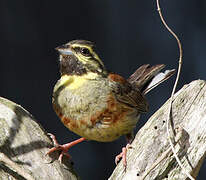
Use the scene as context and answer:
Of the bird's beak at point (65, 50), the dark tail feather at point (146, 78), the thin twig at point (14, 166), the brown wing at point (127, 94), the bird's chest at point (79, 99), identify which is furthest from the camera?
the dark tail feather at point (146, 78)

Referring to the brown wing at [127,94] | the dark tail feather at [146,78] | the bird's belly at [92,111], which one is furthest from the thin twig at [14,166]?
the dark tail feather at [146,78]

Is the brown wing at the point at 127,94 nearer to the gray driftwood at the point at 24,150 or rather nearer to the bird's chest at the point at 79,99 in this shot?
the bird's chest at the point at 79,99

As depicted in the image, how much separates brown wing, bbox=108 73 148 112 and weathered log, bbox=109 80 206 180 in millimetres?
938

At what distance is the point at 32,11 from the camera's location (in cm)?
554

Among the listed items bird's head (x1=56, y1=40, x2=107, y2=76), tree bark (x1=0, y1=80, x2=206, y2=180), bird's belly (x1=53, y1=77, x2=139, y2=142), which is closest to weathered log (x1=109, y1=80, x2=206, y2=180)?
tree bark (x1=0, y1=80, x2=206, y2=180)

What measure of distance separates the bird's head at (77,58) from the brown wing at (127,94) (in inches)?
10.7

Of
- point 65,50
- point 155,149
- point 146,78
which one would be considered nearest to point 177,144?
point 155,149

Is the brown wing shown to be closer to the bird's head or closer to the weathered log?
the bird's head

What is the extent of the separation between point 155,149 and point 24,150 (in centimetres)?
72

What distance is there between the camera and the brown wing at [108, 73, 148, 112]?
3.63m

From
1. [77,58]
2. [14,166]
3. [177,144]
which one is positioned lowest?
[14,166]

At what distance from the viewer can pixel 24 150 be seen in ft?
9.08

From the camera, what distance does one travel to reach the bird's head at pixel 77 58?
330 centimetres

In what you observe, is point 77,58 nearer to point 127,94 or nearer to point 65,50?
point 65,50
